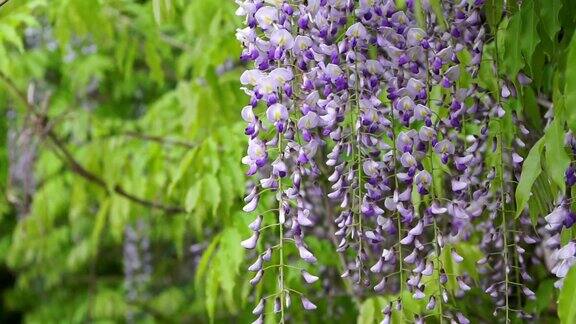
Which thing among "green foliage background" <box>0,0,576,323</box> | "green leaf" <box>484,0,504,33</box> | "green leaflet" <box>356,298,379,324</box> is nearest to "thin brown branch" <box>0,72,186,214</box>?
"green foliage background" <box>0,0,576,323</box>

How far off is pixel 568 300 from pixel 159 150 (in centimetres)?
202

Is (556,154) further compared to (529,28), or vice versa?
(529,28)

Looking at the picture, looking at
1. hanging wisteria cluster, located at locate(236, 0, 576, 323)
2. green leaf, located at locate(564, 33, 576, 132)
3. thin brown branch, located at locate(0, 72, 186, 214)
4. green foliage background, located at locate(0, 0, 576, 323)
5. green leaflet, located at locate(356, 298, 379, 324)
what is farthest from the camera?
thin brown branch, located at locate(0, 72, 186, 214)

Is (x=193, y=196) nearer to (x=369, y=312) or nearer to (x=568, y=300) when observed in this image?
(x=369, y=312)

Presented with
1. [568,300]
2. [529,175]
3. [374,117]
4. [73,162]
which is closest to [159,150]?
[73,162]

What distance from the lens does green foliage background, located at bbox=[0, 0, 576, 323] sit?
184 cm

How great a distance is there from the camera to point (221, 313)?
4758 mm

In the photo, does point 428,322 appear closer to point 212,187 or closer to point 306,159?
point 212,187

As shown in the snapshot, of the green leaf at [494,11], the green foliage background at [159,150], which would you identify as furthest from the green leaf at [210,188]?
the green leaf at [494,11]

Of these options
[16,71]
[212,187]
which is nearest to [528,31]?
[212,187]

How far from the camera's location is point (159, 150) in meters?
3.27

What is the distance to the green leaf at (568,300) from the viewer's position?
1.50m

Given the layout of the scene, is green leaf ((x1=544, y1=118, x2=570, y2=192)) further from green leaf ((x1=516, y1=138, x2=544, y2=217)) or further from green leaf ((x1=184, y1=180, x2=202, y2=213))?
green leaf ((x1=184, y1=180, x2=202, y2=213))

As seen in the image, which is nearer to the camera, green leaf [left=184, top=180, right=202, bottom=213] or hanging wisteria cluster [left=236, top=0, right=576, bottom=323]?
hanging wisteria cluster [left=236, top=0, right=576, bottom=323]
